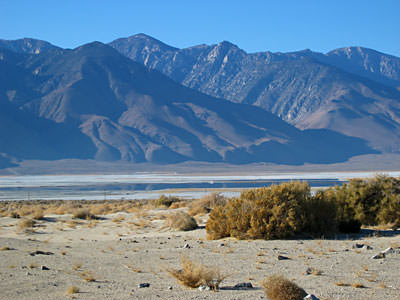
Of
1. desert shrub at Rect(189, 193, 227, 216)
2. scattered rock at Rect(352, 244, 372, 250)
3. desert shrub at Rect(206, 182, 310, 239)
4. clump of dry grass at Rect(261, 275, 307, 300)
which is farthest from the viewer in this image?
→ desert shrub at Rect(189, 193, 227, 216)

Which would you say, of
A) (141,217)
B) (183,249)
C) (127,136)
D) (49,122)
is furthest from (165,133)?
(183,249)

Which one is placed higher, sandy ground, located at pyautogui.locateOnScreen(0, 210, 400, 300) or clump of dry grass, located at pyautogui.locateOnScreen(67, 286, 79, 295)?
clump of dry grass, located at pyautogui.locateOnScreen(67, 286, 79, 295)

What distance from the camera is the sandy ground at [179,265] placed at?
908 centimetres

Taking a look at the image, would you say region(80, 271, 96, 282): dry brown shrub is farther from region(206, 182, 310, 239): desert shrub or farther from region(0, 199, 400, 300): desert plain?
region(206, 182, 310, 239): desert shrub

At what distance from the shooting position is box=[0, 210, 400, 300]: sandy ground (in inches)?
357

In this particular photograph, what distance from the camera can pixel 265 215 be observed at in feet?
52.7

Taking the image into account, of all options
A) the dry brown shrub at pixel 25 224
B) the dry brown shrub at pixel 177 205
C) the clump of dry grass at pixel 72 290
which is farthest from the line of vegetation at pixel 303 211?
the dry brown shrub at pixel 177 205

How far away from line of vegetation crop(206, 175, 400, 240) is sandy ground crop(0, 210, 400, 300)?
23.9 inches

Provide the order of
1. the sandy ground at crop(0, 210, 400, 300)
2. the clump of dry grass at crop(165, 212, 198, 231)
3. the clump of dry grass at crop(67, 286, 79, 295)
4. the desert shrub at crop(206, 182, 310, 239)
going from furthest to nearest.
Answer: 1. the clump of dry grass at crop(165, 212, 198, 231)
2. the desert shrub at crop(206, 182, 310, 239)
3. the sandy ground at crop(0, 210, 400, 300)
4. the clump of dry grass at crop(67, 286, 79, 295)

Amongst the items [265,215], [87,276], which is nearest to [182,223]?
[265,215]

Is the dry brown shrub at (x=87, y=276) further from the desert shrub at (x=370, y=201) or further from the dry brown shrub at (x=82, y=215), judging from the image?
the dry brown shrub at (x=82, y=215)

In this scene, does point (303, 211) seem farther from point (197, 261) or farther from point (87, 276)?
point (87, 276)

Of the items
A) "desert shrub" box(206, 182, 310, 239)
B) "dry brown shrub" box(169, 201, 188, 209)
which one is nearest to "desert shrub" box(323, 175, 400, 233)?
"desert shrub" box(206, 182, 310, 239)

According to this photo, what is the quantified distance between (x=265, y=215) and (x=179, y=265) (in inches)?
181
